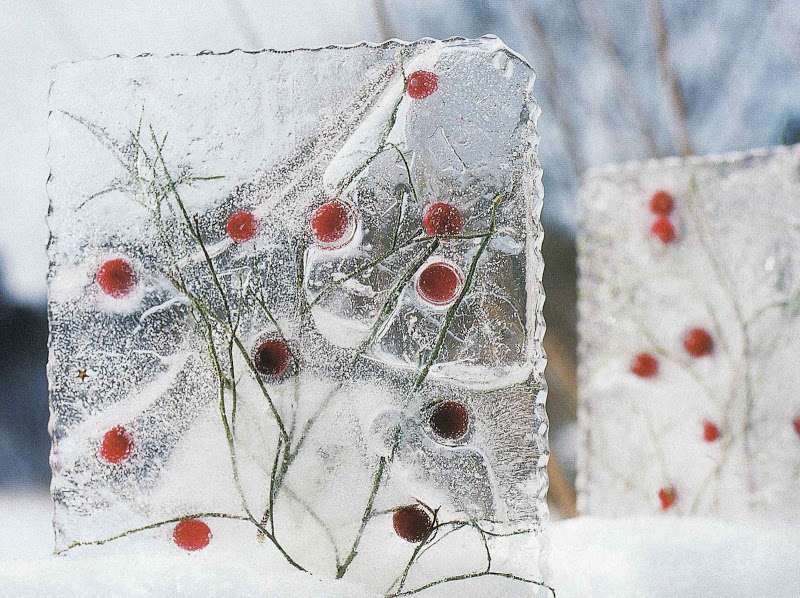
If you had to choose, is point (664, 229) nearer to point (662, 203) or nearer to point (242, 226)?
point (662, 203)

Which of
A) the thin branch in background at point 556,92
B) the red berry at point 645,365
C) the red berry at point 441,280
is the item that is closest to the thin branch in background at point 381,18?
the thin branch in background at point 556,92

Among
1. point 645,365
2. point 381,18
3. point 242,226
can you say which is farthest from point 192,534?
point 381,18

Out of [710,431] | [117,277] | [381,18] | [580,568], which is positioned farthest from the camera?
[381,18]

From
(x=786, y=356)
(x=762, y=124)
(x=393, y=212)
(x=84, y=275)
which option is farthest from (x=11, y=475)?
(x=762, y=124)

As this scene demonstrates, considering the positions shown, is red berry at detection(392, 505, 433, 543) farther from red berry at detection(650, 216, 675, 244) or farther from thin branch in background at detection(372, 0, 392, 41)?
thin branch in background at detection(372, 0, 392, 41)

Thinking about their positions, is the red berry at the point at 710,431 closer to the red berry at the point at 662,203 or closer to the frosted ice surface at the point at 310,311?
the red berry at the point at 662,203

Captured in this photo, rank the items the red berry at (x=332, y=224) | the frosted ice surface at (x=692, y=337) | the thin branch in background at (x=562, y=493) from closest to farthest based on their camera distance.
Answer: the red berry at (x=332, y=224) < the frosted ice surface at (x=692, y=337) < the thin branch in background at (x=562, y=493)

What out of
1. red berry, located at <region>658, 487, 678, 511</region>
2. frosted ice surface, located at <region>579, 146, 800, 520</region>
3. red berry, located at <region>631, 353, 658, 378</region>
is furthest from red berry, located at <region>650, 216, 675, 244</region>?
red berry, located at <region>658, 487, 678, 511</region>
